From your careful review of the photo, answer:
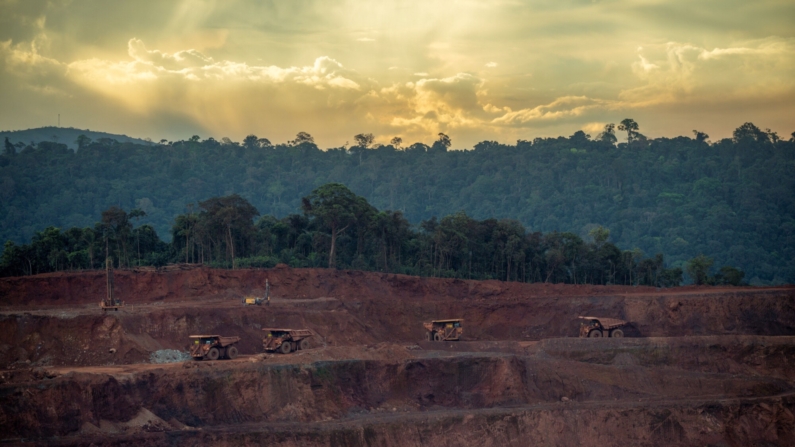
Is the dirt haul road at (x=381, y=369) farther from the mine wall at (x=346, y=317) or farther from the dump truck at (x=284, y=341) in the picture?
the dump truck at (x=284, y=341)

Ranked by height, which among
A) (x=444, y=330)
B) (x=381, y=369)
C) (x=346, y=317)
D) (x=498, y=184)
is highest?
(x=498, y=184)

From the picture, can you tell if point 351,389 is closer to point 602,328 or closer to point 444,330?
point 444,330

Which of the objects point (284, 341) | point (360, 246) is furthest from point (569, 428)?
point (360, 246)

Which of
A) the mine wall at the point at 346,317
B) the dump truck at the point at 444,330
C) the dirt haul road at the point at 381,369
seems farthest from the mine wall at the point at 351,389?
the mine wall at the point at 346,317

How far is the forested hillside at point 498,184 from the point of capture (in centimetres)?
12250

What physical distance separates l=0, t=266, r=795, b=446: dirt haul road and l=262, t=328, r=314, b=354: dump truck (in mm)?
2622

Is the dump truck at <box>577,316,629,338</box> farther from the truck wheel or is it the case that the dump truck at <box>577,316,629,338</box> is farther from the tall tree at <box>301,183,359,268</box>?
the tall tree at <box>301,183,359,268</box>

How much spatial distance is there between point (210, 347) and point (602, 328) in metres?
25.3

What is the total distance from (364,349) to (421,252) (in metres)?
36.6

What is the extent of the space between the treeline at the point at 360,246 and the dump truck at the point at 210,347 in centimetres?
2880

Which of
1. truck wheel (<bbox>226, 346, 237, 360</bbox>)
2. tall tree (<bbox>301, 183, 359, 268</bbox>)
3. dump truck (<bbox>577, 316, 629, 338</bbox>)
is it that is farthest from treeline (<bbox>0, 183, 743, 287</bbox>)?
truck wheel (<bbox>226, 346, 237, 360</bbox>)

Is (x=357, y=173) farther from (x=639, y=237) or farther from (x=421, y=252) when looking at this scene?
(x=421, y=252)

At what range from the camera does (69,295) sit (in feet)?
197

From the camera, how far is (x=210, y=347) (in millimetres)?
47969
